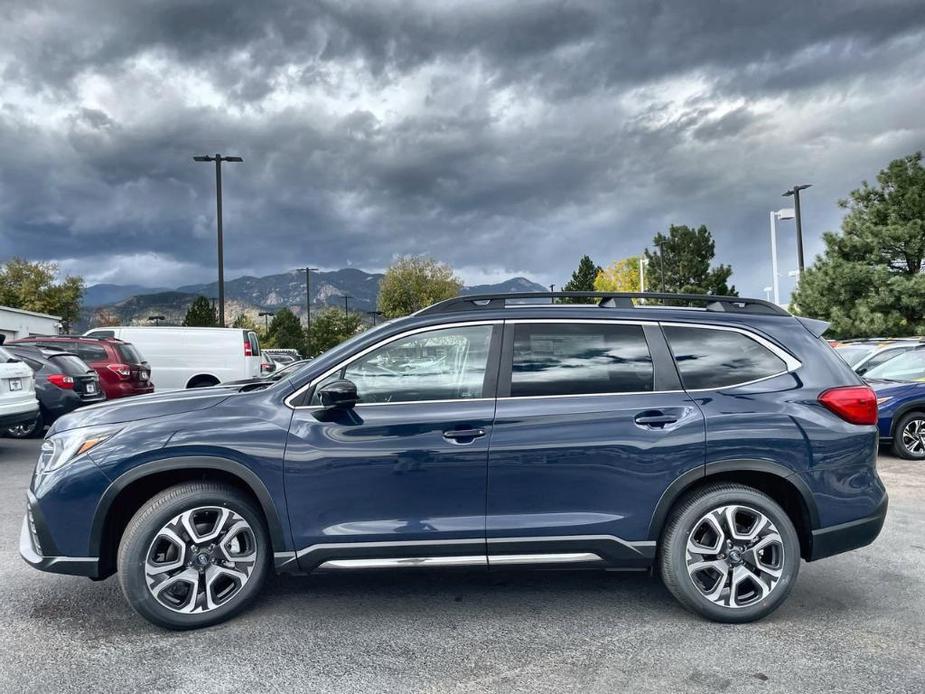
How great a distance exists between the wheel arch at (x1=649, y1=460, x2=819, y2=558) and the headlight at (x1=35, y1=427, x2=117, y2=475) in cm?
290

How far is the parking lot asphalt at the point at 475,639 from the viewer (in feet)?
10.1

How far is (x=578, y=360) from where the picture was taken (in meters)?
3.81

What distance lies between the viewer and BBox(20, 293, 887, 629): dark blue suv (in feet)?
11.7

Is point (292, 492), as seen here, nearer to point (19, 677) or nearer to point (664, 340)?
point (19, 677)

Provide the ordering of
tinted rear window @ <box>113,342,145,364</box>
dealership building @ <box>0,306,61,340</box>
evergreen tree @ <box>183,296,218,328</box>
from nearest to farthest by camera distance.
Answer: tinted rear window @ <box>113,342,145,364</box> → dealership building @ <box>0,306,61,340</box> → evergreen tree @ <box>183,296,218,328</box>

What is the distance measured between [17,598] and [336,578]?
6.06 ft

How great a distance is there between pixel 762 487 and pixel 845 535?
→ 0.48 meters

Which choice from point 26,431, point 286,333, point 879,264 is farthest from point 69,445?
point 286,333

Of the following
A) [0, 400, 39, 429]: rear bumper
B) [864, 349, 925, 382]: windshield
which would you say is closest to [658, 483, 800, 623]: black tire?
[864, 349, 925, 382]: windshield

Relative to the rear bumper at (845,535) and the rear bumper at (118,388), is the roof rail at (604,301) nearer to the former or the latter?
the rear bumper at (845,535)

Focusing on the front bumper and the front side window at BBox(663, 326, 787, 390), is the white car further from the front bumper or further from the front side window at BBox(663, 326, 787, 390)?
the front side window at BBox(663, 326, 787, 390)

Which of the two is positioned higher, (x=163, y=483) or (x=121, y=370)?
(x=121, y=370)

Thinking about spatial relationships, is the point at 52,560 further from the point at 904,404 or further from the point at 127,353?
the point at 127,353

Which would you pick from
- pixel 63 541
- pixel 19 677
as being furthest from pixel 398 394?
pixel 19 677
